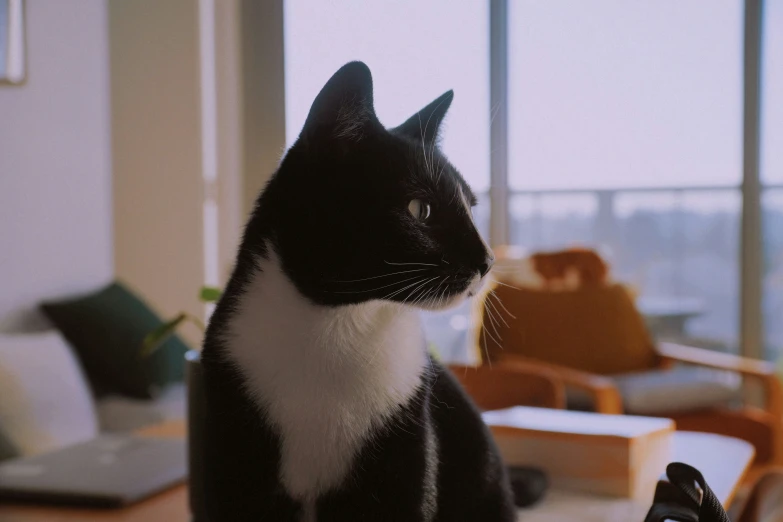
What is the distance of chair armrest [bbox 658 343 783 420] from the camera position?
2.35 meters

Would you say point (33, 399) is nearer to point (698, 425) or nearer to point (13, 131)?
point (13, 131)

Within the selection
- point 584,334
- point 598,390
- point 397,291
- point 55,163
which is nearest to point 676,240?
point 584,334

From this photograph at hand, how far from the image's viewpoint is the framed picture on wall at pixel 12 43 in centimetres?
180

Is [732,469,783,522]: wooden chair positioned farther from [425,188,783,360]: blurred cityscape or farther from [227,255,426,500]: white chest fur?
[425,188,783,360]: blurred cityscape

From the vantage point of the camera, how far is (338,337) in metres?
0.57

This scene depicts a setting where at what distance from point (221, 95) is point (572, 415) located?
74.4 inches

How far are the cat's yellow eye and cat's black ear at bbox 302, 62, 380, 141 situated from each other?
6cm

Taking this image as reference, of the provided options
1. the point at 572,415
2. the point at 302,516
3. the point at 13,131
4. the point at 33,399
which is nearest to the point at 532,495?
the point at 572,415

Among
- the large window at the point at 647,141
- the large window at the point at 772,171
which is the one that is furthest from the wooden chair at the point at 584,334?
the large window at the point at 772,171

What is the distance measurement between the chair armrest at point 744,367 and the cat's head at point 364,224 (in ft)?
6.94

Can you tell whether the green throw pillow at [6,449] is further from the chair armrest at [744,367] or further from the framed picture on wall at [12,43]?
the chair armrest at [744,367]

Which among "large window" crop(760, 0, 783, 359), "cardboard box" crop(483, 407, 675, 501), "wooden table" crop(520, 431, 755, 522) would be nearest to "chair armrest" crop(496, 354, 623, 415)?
"wooden table" crop(520, 431, 755, 522)

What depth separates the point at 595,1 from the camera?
3418mm

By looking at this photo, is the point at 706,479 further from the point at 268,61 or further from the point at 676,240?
the point at 676,240
